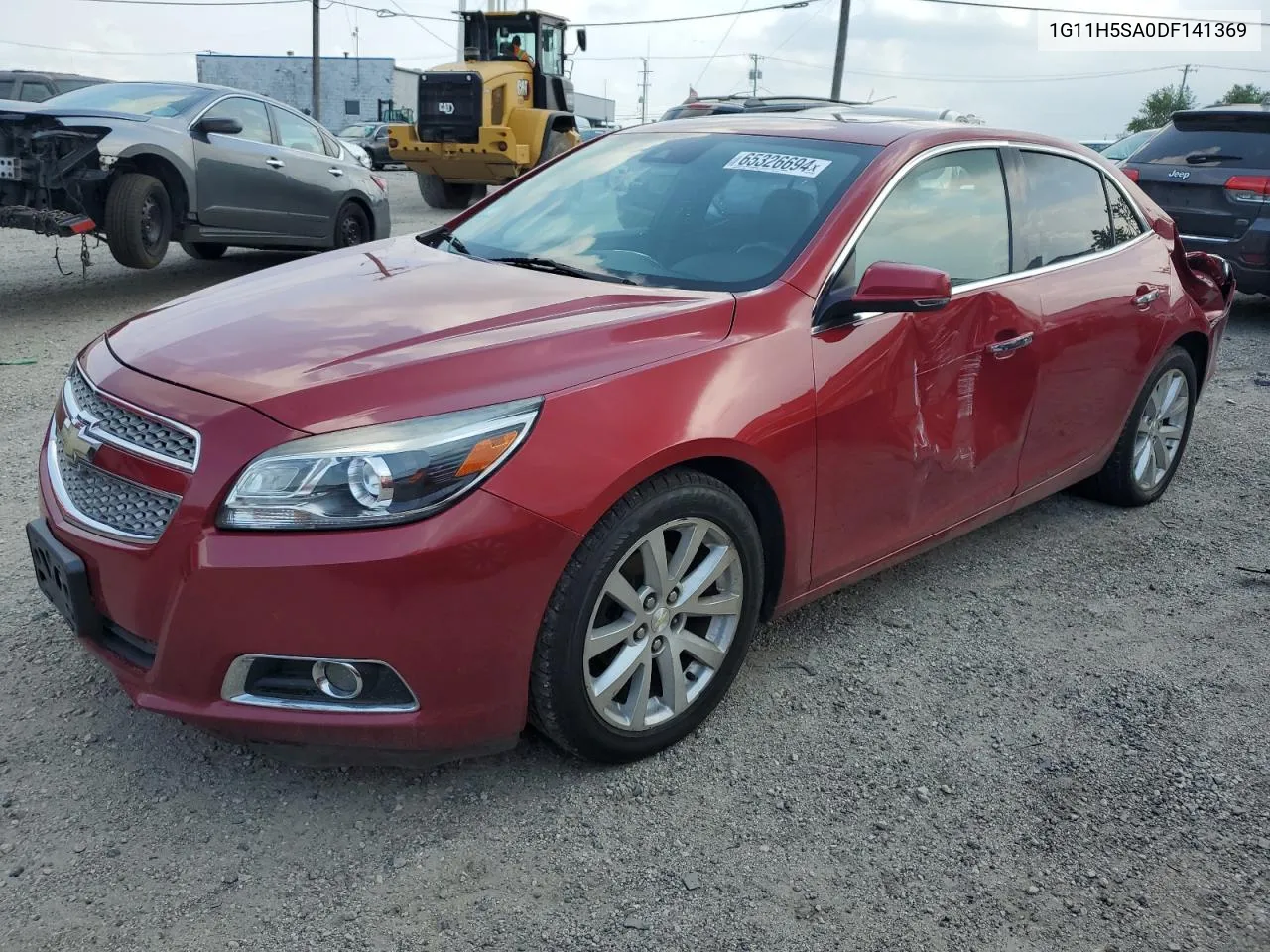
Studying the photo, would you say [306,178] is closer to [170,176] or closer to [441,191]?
[170,176]

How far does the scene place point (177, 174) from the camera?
838cm

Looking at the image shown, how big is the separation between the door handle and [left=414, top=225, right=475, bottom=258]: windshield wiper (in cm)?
A: 175

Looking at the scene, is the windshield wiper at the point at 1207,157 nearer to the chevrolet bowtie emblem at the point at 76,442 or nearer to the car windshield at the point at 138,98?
the car windshield at the point at 138,98

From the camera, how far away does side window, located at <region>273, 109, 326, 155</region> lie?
9.81m

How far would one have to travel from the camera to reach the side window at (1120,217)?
4.46 m

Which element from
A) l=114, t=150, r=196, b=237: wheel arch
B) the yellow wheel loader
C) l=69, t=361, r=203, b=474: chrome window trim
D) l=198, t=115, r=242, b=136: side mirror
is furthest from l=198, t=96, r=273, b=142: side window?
the yellow wheel loader

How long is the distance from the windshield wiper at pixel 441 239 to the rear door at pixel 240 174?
207 inches

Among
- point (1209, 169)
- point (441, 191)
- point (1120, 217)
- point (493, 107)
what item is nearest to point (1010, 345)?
point (1120, 217)

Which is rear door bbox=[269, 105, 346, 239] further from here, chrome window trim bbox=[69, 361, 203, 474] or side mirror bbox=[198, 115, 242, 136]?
chrome window trim bbox=[69, 361, 203, 474]

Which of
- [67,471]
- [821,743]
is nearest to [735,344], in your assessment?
[821,743]

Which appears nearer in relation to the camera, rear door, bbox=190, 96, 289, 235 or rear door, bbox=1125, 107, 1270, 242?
rear door, bbox=1125, 107, 1270, 242

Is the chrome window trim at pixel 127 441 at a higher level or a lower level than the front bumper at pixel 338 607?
higher

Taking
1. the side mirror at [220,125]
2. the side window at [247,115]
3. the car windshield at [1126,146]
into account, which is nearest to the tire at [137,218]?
the side mirror at [220,125]

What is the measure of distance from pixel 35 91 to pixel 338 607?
1538 cm
